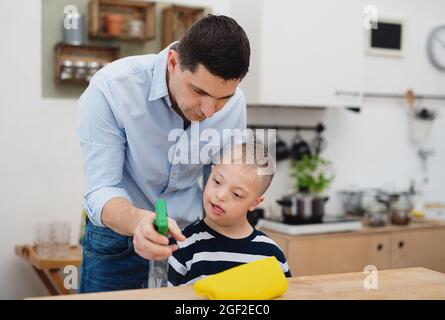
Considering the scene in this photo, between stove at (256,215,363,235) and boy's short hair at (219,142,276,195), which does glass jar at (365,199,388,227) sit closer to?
stove at (256,215,363,235)

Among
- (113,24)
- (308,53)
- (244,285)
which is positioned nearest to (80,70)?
(113,24)

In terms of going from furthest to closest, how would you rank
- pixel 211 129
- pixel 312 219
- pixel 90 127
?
1. pixel 312 219
2. pixel 211 129
3. pixel 90 127

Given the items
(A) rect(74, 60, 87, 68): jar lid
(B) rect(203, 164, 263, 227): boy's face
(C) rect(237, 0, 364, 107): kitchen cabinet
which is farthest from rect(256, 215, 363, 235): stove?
(B) rect(203, 164, 263, 227): boy's face

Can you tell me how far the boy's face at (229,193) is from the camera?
65.5 inches

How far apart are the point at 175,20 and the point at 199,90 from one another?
2.04 metres

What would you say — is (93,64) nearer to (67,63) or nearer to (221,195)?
(67,63)

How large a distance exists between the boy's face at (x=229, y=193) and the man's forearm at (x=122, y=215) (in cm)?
27

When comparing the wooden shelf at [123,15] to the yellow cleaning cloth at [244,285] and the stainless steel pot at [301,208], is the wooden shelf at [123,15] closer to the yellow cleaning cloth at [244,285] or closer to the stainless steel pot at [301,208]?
the stainless steel pot at [301,208]

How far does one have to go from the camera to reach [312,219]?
3475 millimetres

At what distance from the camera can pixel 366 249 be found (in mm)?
3607

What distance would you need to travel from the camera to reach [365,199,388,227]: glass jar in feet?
12.4

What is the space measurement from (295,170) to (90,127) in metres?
2.41
